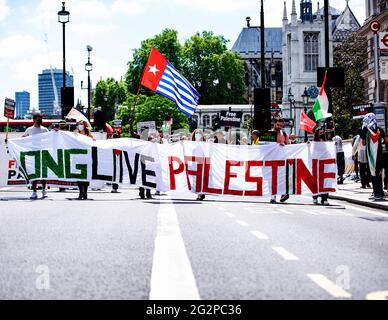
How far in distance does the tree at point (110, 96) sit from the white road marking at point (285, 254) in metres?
114

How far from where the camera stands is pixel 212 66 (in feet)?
357

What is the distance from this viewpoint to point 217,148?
695 inches

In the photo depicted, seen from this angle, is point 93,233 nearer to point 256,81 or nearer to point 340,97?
point 340,97

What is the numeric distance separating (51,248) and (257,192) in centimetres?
1039

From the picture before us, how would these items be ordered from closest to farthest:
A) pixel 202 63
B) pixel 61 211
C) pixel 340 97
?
1. pixel 61 211
2. pixel 340 97
3. pixel 202 63

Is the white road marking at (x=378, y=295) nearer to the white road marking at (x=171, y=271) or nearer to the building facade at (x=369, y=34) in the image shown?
the white road marking at (x=171, y=271)

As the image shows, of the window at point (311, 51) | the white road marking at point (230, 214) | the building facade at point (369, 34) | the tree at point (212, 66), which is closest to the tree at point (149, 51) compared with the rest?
the tree at point (212, 66)

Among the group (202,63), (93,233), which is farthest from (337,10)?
(93,233)

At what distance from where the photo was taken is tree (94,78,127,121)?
121963 mm

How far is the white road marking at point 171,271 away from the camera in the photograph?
4836mm

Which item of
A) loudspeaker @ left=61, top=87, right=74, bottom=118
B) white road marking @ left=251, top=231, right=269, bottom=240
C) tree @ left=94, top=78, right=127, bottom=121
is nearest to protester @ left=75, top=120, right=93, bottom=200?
white road marking @ left=251, top=231, right=269, bottom=240

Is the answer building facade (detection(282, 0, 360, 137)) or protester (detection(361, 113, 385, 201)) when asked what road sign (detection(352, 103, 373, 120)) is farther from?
building facade (detection(282, 0, 360, 137))

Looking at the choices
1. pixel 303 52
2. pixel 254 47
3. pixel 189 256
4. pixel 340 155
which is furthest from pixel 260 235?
pixel 254 47

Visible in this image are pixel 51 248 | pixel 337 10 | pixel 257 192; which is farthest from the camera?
pixel 337 10
